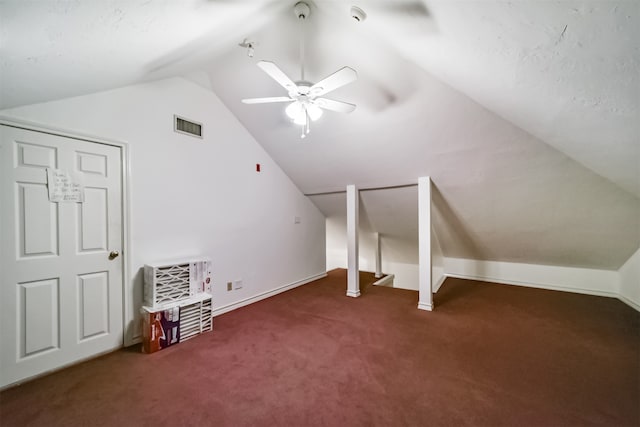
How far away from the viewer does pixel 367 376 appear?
1.83m

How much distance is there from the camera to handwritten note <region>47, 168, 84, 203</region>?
1.88 meters

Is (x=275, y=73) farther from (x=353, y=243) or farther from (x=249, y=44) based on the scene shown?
(x=353, y=243)

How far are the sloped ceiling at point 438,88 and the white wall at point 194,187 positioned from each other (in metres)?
0.20

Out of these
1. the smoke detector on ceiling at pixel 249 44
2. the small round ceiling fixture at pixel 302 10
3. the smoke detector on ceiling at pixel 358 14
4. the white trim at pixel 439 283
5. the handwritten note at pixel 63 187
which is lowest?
the white trim at pixel 439 283

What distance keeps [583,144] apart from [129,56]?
359 cm

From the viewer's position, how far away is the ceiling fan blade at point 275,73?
61.2 inches

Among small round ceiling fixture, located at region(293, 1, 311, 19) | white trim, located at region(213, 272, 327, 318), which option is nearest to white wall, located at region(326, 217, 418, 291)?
white trim, located at region(213, 272, 327, 318)

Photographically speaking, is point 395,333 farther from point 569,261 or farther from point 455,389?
point 569,261

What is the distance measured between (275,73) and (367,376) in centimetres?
235

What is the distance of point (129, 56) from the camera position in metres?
1.63

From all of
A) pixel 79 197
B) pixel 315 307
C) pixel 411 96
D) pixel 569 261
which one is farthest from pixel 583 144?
pixel 79 197

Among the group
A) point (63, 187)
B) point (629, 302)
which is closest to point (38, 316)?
point (63, 187)

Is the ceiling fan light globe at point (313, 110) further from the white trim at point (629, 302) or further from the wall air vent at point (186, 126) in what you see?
the white trim at point (629, 302)

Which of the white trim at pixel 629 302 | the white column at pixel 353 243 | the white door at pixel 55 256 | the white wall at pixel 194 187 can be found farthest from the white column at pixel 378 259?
the white door at pixel 55 256
